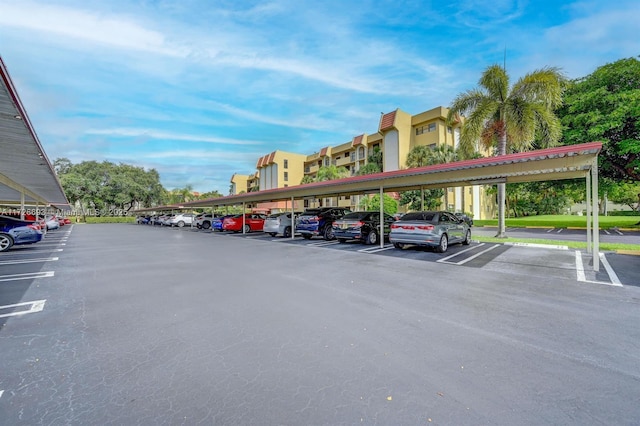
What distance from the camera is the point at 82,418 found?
2.23 metres

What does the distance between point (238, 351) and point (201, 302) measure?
2090 mm

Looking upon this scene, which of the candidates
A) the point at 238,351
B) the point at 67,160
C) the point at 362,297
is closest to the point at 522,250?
the point at 362,297

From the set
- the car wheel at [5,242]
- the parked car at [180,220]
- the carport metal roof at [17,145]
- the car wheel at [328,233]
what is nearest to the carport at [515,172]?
the car wheel at [328,233]

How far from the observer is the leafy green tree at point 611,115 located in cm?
1576

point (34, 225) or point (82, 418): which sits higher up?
point (34, 225)

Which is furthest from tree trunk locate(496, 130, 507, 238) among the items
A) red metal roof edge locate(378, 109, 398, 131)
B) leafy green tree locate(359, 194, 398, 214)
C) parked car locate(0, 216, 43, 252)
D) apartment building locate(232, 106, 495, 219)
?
parked car locate(0, 216, 43, 252)

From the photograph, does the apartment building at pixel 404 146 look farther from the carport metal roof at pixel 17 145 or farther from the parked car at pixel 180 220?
the carport metal roof at pixel 17 145

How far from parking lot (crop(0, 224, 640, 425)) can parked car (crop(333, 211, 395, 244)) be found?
20.2ft

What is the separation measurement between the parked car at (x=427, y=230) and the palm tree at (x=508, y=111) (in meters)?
6.30

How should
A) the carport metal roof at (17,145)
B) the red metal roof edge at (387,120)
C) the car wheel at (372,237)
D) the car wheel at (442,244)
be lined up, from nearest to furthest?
the carport metal roof at (17,145), the car wheel at (442,244), the car wheel at (372,237), the red metal roof edge at (387,120)

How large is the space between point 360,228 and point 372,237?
2.80 ft

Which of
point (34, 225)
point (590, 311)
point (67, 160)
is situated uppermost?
point (67, 160)

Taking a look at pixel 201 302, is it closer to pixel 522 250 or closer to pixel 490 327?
pixel 490 327

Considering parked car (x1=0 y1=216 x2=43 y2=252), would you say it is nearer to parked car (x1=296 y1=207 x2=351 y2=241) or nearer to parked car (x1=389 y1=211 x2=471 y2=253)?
parked car (x1=296 y1=207 x2=351 y2=241)
